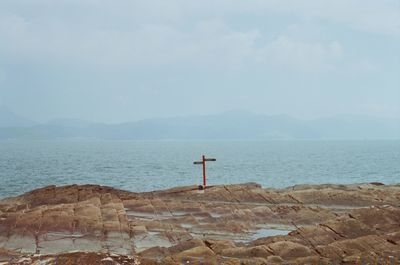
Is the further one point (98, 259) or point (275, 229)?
point (275, 229)

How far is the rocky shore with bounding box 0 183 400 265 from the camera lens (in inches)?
643

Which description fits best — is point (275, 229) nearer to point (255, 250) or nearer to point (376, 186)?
point (255, 250)

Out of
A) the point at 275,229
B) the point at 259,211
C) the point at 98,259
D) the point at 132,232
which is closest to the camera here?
the point at 98,259

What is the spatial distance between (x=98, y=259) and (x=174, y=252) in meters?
4.80

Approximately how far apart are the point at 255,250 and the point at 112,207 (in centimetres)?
1109

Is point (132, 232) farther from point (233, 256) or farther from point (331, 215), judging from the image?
point (331, 215)

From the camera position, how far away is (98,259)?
13.5 meters

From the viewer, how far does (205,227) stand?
2288cm

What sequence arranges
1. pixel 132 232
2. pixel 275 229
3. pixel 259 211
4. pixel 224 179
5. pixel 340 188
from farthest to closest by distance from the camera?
pixel 224 179 < pixel 340 188 < pixel 259 211 < pixel 275 229 < pixel 132 232

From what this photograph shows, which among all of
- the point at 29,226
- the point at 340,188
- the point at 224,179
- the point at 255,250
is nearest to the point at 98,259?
the point at 255,250

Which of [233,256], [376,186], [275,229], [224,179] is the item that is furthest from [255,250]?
[224,179]

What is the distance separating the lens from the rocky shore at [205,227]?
53.6ft

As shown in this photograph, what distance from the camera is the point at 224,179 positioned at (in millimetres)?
83688

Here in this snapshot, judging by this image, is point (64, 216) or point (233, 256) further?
point (64, 216)
